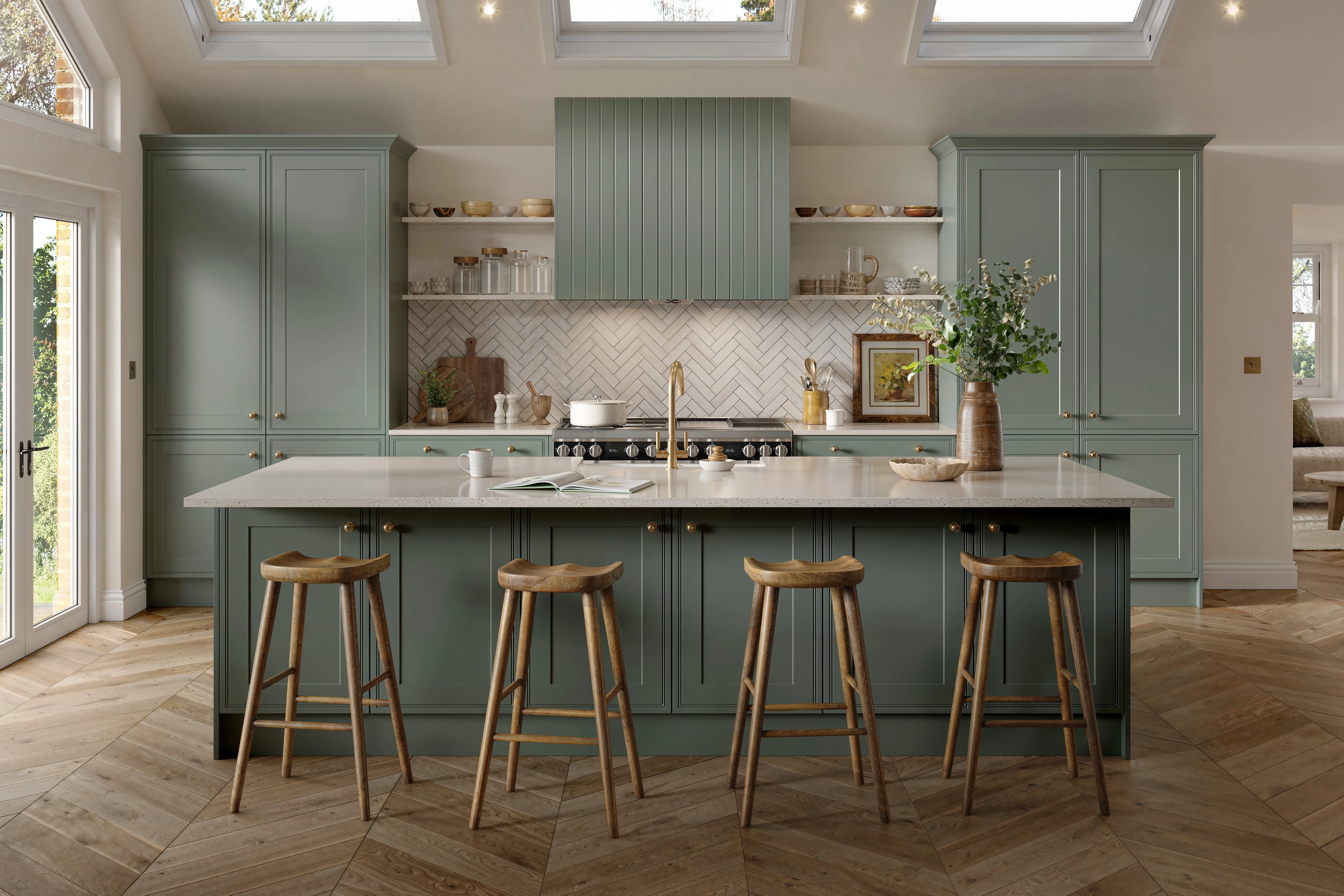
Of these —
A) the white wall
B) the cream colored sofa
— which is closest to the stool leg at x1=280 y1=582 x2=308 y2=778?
the white wall

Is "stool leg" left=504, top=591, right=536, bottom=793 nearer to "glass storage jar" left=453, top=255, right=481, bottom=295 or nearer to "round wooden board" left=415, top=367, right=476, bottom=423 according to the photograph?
"round wooden board" left=415, top=367, right=476, bottom=423

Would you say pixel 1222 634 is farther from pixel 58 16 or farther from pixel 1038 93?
pixel 58 16

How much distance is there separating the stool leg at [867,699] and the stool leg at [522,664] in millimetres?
900

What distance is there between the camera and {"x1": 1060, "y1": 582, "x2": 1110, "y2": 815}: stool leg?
2.80 m

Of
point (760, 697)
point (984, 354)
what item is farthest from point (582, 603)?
point (984, 354)

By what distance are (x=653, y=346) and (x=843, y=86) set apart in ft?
5.84

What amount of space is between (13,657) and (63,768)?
144 cm

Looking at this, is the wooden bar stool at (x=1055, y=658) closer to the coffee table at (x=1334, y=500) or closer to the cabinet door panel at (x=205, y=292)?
the cabinet door panel at (x=205, y=292)

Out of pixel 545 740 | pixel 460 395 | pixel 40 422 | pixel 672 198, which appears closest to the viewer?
pixel 545 740

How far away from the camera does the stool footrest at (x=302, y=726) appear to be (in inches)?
110

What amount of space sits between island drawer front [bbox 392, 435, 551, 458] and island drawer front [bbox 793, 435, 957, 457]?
1371mm

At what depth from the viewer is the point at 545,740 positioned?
8.78ft

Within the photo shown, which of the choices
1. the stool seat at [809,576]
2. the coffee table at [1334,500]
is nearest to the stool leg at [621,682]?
the stool seat at [809,576]

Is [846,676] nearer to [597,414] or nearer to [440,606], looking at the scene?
[440,606]
